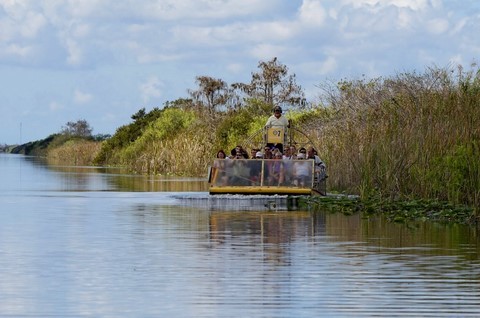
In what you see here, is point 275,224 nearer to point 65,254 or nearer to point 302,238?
point 302,238

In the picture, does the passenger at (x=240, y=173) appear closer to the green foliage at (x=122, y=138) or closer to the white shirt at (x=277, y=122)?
the white shirt at (x=277, y=122)

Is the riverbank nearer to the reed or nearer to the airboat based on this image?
the airboat

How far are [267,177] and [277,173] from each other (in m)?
0.26

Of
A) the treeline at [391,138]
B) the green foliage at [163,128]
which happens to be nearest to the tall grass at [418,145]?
the treeline at [391,138]

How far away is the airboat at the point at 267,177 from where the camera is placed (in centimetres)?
3014

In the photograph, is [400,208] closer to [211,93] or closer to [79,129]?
[211,93]

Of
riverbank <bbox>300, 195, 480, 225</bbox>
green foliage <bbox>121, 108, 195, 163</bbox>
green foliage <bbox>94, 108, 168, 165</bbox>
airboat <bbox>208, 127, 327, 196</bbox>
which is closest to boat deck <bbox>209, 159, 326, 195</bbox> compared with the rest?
airboat <bbox>208, 127, 327, 196</bbox>

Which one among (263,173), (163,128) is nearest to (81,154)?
(163,128)

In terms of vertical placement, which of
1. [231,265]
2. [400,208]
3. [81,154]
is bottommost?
[231,265]

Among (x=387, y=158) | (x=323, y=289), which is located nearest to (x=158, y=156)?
(x=387, y=158)

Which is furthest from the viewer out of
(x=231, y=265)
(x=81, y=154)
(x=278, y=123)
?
(x=81, y=154)

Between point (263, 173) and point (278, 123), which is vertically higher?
point (278, 123)

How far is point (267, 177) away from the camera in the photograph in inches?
1204

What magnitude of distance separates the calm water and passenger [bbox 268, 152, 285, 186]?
3972 millimetres
